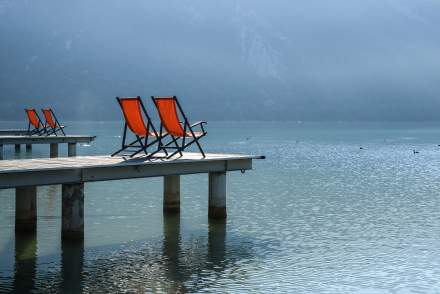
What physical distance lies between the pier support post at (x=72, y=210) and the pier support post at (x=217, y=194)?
15.6 ft

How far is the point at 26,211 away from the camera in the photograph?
69.9 ft

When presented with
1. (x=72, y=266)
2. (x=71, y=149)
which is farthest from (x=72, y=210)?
(x=71, y=149)

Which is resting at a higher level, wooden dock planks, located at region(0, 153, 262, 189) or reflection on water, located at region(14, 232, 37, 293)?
wooden dock planks, located at region(0, 153, 262, 189)

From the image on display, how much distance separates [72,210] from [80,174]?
102cm

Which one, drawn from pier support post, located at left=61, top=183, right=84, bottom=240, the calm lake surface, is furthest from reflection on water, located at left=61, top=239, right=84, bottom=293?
pier support post, located at left=61, top=183, right=84, bottom=240

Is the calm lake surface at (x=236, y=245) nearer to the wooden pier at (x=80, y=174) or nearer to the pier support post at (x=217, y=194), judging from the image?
the pier support post at (x=217, y=194)

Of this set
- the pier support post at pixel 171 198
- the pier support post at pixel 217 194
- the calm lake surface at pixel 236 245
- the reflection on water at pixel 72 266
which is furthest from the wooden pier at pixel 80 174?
the pier support post at pixel 171 198

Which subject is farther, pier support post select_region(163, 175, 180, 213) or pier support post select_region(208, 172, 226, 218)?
pier support post select_region(163, 175, 180, 213)

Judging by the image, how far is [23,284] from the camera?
→ 16.0m

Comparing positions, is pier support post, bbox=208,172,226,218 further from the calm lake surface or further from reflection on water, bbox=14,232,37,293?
reflection on water, bbox=14,232,37,293

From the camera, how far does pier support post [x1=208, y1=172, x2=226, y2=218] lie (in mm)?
22422

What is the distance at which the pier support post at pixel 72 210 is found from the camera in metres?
18.3

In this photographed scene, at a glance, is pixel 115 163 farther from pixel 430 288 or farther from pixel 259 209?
pixel 259 209

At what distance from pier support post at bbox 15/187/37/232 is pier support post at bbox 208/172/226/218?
5.00 m
